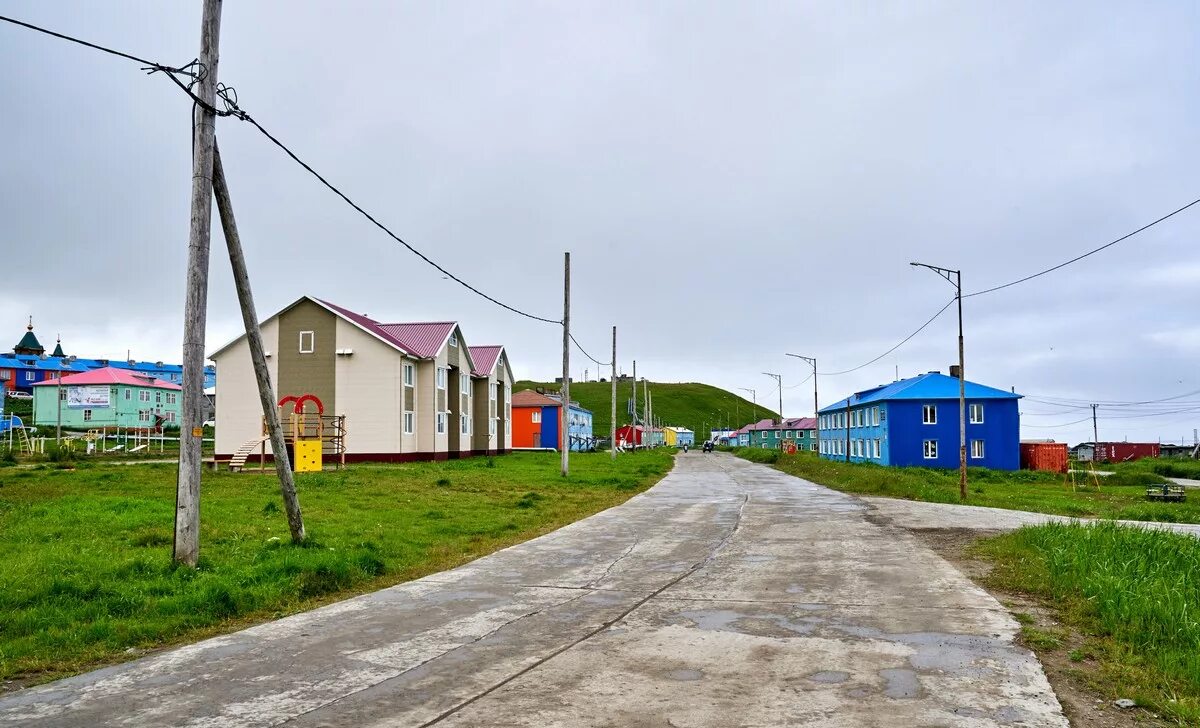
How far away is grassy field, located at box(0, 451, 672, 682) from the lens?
8.25 m

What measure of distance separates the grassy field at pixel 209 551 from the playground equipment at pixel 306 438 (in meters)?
7.29

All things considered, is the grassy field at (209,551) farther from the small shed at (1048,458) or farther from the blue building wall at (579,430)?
the blue building wall at (579,430)

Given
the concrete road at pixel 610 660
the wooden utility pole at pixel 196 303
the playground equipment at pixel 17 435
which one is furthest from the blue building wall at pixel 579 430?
the concrete road at pixel 610 660

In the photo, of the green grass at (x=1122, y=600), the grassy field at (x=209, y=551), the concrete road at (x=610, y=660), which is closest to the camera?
the concrete road at (x=610, y=660)

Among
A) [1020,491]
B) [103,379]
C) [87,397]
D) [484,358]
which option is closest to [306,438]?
[484,358]

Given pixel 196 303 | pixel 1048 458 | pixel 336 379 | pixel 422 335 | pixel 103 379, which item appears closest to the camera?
pixel 196 303

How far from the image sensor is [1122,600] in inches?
330

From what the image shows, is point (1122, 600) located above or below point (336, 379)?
below

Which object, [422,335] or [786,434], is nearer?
[422,335]

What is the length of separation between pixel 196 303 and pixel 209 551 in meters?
3.89

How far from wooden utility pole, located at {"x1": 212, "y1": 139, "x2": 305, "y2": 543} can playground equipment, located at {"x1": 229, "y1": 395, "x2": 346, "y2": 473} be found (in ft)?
72.1

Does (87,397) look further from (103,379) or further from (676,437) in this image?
(676,437)

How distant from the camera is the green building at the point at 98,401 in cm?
7594

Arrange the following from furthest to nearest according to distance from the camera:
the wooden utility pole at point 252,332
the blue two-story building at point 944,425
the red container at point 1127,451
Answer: the red container at point 1127,451
the blue two-story building at point 944,425
the wooden utility pole at point 252,332
